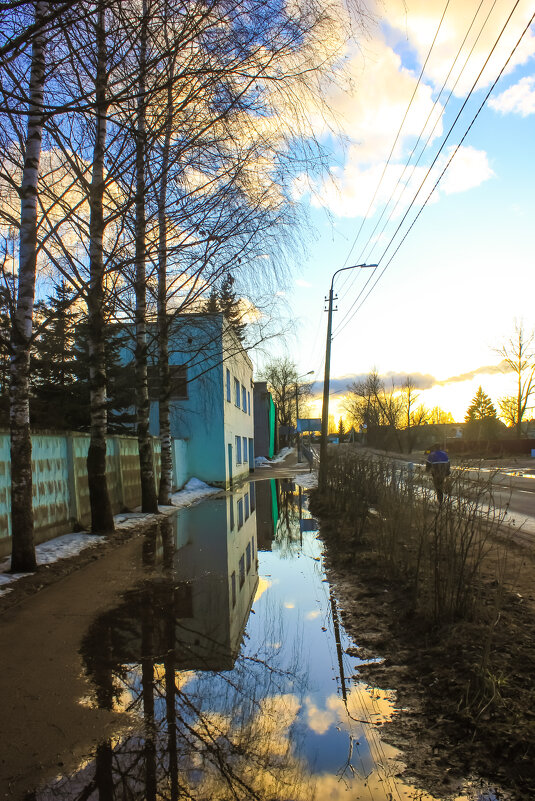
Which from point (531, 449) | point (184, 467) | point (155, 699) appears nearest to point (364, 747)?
point (155, 699)

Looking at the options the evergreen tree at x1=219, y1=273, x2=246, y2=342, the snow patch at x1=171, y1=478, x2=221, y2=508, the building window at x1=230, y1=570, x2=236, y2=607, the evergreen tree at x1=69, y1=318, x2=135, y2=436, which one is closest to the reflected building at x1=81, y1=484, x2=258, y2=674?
the building window at x1=230, y1=570, x2=236, y2=607

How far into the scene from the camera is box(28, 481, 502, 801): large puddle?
2758 mm

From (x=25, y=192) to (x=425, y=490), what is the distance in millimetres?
6347

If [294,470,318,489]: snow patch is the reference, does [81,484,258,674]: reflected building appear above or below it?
above

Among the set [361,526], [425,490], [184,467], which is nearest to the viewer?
[425,490]

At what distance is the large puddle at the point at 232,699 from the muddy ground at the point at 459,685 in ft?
0.44

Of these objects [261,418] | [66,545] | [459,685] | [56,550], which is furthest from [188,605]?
[261,418]

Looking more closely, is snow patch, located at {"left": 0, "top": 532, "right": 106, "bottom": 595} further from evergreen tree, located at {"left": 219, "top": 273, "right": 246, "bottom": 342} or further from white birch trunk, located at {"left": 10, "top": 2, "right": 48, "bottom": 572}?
evergreen tree, located at {"left": 219, "top": 273, "right": 246, "bottom": 342}

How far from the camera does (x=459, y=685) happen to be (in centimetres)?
361

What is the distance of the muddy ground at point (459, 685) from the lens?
2.83 metres

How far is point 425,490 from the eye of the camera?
7.12 m

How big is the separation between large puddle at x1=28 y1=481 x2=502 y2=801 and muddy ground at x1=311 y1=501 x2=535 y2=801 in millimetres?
134

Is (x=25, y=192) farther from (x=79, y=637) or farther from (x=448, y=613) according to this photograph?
(x=448, y=613)

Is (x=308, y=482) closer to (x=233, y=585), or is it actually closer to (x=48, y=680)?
(x=233, y=585)
